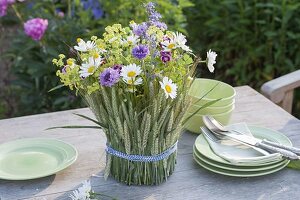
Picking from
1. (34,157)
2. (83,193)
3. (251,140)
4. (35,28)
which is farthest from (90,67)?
(35,28)

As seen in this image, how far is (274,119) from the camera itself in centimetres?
175

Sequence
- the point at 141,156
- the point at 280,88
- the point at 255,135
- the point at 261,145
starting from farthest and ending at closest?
the point at 280,88
the point at 255,135
the point at 261,145
the point at 141,156

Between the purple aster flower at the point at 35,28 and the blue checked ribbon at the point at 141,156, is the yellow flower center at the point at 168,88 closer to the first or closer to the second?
the blue checked ribbon at the point at 141,156

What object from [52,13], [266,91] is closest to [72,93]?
[52,13]

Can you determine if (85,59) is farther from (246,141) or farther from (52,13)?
(52,13)

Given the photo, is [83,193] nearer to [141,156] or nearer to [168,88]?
[141,156]

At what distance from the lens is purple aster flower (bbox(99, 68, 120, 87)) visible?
3.92 feet

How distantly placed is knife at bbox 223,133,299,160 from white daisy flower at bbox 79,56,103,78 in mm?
480

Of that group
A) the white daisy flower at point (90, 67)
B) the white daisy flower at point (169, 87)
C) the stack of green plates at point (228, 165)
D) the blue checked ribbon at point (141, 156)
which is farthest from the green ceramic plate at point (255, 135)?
the white daisy flower at point (90, 67)

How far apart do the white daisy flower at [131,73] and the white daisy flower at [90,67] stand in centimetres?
7

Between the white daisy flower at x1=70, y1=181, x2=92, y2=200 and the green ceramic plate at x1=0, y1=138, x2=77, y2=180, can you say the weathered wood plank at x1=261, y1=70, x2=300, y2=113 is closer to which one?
the green ceramic plate at x1=0, y1=138, x2=77, y2=180

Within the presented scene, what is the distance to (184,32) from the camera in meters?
2.81

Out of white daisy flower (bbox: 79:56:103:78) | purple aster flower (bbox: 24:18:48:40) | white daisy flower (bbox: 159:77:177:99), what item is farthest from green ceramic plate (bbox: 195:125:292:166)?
purple aster flower (bbox: 24:18:48:40)

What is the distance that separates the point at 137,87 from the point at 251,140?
41 centimetres
